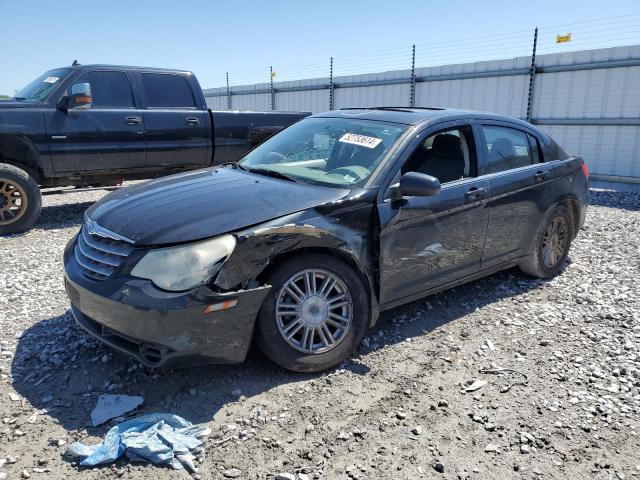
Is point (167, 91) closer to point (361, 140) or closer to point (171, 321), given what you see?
point (361, 140)

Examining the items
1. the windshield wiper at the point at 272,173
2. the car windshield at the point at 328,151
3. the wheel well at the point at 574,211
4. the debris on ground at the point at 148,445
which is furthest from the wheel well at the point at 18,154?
the wheel well at the point at 574,211

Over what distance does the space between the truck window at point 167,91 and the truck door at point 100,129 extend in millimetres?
281

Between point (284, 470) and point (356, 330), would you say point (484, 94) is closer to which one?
point (356, 330)

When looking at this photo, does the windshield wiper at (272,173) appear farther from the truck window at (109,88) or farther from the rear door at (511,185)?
the truck window at (109,88)

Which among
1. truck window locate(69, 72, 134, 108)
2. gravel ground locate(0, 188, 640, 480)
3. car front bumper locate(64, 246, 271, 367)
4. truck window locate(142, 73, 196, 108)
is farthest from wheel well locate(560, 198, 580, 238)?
truck window locate(69, 72, 134, 108)

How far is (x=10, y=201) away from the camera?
6285 millimetres

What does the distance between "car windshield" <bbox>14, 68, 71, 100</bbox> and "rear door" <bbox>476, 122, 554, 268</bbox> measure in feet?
18.6

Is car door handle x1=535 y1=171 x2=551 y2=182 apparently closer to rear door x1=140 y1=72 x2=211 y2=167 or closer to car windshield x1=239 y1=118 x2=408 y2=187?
car windshield x1=239 y1=118 x2=408 y2=187

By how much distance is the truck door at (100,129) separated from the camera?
6.59m

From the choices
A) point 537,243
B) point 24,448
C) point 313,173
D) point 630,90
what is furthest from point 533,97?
point 24,448

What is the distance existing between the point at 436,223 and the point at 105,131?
5173 mm

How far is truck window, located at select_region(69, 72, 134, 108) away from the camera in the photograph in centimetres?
691

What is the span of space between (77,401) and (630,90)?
10.8m

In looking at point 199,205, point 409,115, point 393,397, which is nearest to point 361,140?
point 409,115
